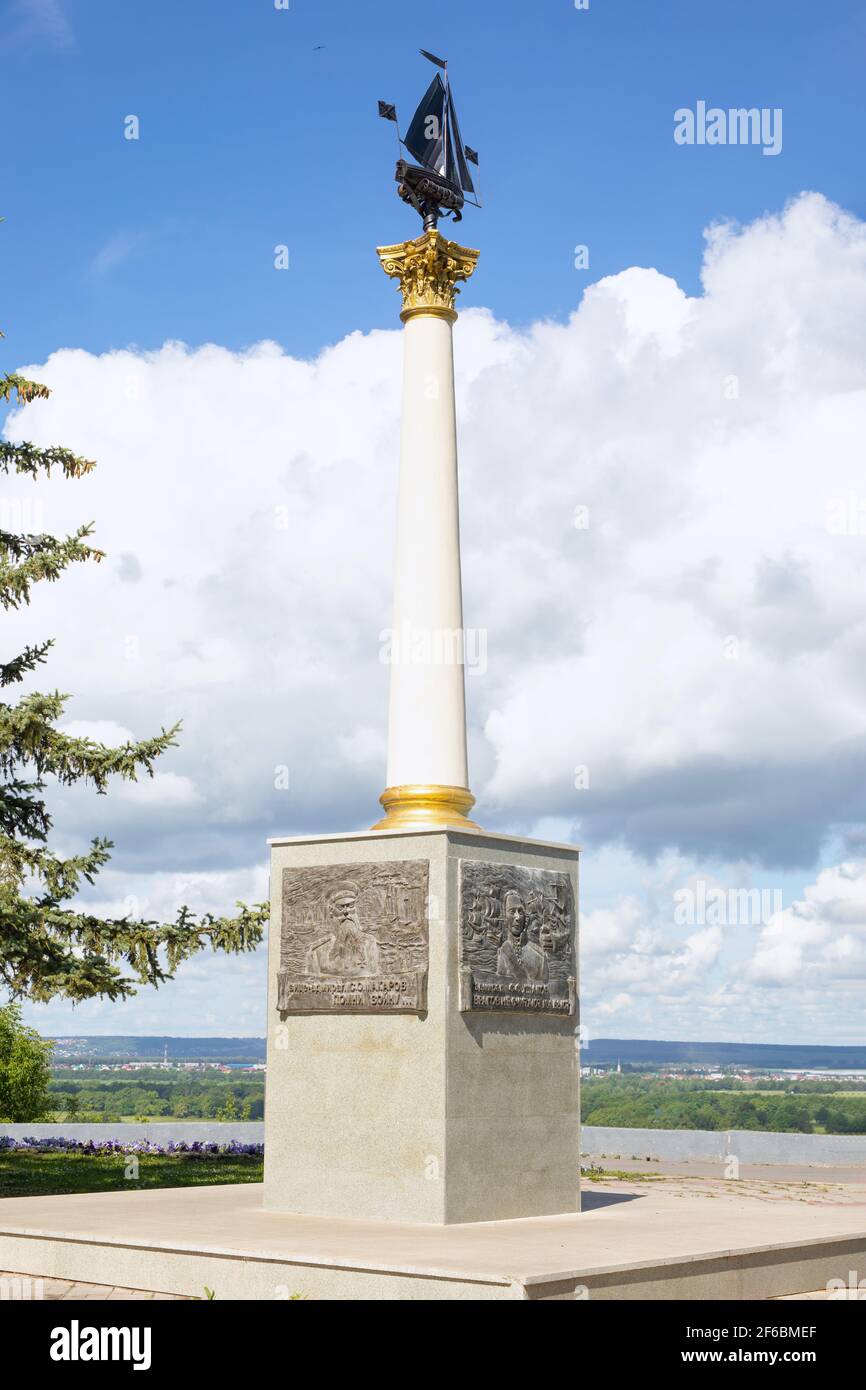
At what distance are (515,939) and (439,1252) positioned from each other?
13.5 feet

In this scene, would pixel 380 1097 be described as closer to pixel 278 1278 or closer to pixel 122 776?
pixel 278 1278

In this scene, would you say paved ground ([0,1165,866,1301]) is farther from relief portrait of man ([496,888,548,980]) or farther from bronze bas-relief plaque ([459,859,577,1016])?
relief portrait of man ([496,888,548,980])

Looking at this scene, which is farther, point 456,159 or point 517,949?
point 456,159

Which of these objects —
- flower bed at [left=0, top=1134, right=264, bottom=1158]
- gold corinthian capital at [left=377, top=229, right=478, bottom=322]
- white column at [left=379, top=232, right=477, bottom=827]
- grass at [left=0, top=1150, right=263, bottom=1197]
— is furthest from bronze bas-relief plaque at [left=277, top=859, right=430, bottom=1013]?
flower bed at [left=0, top=1134, right=264, bottom=1158]

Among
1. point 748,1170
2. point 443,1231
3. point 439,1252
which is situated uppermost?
point 439,1252

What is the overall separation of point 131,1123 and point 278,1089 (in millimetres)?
16966

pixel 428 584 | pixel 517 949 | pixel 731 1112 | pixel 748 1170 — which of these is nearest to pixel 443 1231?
pixel 517 949

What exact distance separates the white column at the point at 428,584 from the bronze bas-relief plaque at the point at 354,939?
2.63 ft

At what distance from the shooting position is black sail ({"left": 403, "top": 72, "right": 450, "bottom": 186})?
56.5 feet

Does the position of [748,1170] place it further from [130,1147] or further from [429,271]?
[429,271]

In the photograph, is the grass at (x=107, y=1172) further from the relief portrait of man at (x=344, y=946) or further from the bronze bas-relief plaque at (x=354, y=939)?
the relief portrait of man at (x=344, y=946)

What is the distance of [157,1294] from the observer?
11.6m

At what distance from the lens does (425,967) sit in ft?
47.2

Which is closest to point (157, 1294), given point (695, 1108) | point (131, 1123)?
point (131, 1123)
